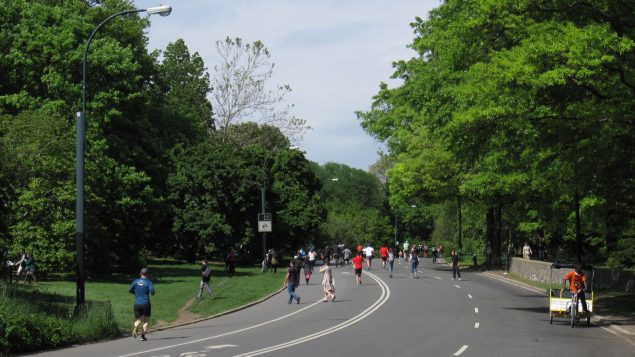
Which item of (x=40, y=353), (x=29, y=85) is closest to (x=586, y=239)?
(x=29, y=85)

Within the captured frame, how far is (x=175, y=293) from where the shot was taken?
36469 mm

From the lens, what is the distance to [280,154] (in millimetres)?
77375

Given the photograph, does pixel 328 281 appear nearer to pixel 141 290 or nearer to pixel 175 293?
pixel 175 293

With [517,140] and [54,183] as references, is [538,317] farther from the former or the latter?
[54,183]

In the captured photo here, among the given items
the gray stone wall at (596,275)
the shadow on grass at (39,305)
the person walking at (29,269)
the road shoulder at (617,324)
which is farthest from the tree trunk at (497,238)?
the shadow on grass at (39,305)

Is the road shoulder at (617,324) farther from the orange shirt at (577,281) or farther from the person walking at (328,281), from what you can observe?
the person walking at (328,281)

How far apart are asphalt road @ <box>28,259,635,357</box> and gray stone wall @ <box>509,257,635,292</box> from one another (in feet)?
13.3

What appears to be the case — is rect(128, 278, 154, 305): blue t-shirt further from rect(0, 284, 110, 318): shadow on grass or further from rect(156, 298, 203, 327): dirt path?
rect(156, 298, 203, 327): dirt path

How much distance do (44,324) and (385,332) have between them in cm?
876

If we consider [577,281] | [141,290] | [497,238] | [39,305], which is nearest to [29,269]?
[39,305]

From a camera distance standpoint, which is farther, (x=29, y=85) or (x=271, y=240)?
(x=271, y=240)

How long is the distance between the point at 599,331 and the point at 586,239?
123 feet

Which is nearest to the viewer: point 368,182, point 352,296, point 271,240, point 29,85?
point 352,296

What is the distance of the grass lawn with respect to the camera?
2962 centimetres
